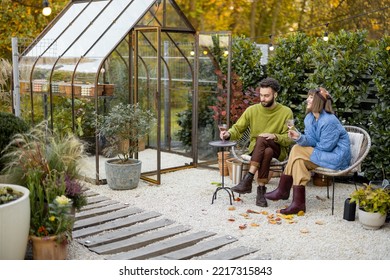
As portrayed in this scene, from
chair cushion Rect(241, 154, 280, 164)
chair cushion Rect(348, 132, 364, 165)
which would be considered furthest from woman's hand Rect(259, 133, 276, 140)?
chair cushion Rect(348, 132, 364, 165)

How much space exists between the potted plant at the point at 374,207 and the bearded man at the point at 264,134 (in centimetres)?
117

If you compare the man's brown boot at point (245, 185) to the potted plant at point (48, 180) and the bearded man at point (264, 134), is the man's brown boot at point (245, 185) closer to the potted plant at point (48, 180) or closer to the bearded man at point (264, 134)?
the bearded man at point (264, 134)

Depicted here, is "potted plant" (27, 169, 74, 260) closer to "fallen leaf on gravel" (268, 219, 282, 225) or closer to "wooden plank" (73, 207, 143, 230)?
"wooden plank" (73, 207, 143, 230)

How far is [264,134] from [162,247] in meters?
2.04

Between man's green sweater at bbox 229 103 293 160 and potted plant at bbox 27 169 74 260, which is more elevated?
man's green sweater at bbox 229 103 293 160

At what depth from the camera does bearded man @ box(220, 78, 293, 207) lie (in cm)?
622

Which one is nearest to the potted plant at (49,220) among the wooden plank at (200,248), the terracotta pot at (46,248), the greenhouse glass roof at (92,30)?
the terracotta pot at (46,248)

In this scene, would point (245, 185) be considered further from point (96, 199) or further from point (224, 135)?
point (96, 199)

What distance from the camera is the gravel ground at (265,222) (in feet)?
Answer: 16.1

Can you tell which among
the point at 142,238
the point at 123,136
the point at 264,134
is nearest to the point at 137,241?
the point at 142,238

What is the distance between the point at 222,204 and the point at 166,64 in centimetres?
333

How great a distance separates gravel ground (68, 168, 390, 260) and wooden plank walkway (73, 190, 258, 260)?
13 centimetres

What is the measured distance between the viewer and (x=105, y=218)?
581cm
